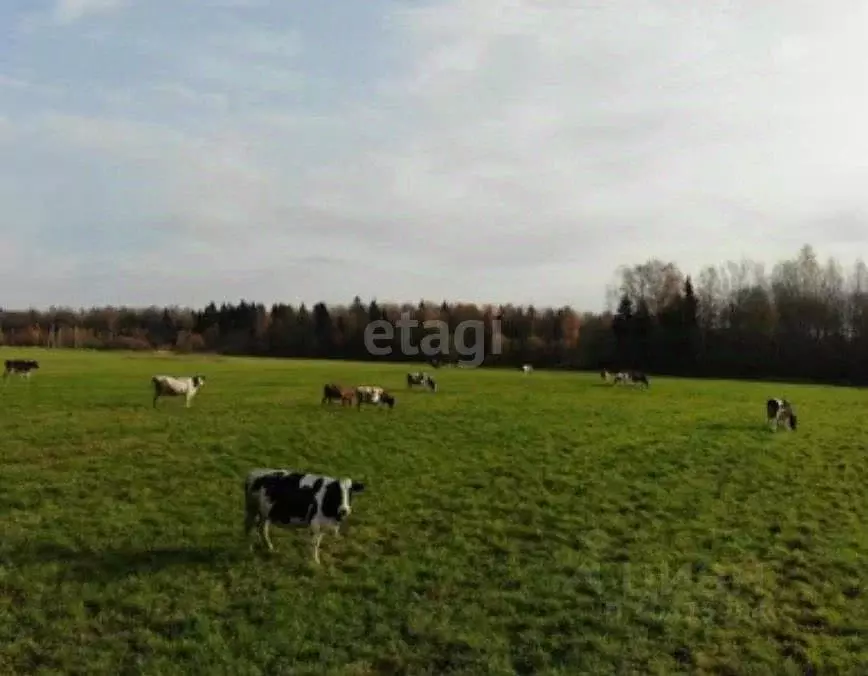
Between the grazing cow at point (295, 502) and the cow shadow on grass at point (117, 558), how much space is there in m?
0.79

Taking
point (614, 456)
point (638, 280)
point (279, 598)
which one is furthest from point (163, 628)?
point (638, 280)

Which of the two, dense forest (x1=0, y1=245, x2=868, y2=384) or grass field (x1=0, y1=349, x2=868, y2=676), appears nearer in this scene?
grass field (x1=0, y1=349, x2=868, y2=676)

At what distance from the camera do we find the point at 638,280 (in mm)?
116750

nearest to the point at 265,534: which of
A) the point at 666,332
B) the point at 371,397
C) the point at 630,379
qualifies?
the point at 371,397

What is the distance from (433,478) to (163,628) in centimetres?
973

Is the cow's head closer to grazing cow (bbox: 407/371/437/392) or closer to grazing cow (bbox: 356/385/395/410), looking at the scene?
grazing cow (bbox: 356/385/395/410)

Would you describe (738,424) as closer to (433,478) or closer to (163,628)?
(433,478)

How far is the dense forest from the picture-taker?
310ft

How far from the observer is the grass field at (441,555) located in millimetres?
10703

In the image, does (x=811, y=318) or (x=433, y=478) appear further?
A: (x=811, y=318)

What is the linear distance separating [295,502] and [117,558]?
10.2ft

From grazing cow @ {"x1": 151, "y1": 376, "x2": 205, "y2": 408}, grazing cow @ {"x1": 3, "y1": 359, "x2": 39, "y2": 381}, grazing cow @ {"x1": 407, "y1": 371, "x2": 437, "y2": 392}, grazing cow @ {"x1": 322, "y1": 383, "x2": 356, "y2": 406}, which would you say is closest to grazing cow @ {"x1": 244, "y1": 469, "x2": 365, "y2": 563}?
grazing cow @ {"x1": 322, "y1": 383, "x2": 356, "y2": 406}
